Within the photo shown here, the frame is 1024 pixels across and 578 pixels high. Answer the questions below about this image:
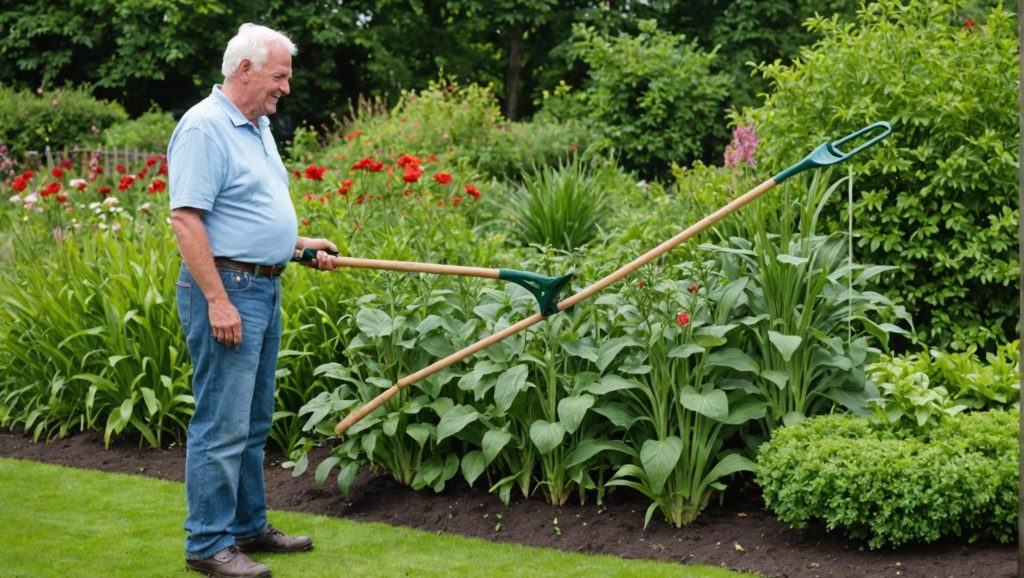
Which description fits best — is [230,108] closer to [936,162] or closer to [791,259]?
[791,259]

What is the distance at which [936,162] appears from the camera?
17.7 feet

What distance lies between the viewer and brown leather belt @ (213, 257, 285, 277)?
3762 mm

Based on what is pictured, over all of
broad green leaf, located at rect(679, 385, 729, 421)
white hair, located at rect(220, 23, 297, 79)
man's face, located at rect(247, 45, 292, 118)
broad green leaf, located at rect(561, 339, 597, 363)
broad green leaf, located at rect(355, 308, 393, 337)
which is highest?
white hair, located at rect(220, 23, 297, 79)

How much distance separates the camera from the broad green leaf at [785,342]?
13.5 ft

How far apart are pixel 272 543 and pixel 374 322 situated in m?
1.05

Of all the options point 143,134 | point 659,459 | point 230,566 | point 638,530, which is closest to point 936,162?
point 659,459

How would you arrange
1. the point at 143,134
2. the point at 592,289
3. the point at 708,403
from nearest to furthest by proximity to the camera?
the point at 592,289 < the point at 708,403 < the point at 143,134

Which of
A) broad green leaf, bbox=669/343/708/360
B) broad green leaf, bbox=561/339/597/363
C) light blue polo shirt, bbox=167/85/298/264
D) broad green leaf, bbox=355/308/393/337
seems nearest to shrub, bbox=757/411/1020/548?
broad green leaf, bbox=669/343/708/360

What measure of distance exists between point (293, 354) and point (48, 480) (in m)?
1.28

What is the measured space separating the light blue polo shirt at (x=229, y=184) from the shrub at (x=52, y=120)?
1384 centimetres

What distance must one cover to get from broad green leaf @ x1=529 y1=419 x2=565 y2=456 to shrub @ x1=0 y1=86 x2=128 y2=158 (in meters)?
14.0

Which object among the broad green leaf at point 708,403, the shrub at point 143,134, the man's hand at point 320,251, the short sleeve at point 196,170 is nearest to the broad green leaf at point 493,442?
the broad green leaf at point 708,403

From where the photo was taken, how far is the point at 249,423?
4.06 meters

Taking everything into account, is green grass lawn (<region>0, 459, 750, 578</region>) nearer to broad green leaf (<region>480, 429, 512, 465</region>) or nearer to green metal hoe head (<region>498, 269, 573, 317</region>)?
broad green leaf (<region>480, 429, 512, 465</region>)
